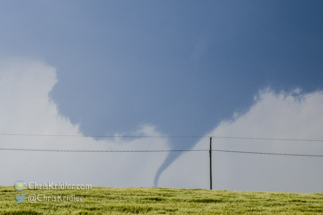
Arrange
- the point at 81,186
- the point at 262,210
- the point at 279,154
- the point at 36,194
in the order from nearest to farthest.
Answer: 1. the point at 262,210
2. the point at 36,194
3. the point at 81,186
4. the point at 279,154

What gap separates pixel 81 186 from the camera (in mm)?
14438

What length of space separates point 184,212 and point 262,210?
253cm

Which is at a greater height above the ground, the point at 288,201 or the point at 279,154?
the point at 279,154

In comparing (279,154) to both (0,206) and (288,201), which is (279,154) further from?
(0,206)

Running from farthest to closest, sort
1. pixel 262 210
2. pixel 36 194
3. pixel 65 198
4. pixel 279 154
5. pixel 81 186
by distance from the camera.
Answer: pixel 279 154, pixel 81 186, pixel 36 194, pixel 65 198, pixel 262 210

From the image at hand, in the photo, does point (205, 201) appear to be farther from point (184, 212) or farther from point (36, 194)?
point (36, 194)

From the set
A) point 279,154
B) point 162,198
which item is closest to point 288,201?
point 162,198

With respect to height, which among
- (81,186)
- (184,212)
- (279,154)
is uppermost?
(279,154)

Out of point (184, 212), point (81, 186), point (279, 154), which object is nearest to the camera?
point (184, 212)

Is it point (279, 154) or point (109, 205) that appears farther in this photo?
point (279, 154)

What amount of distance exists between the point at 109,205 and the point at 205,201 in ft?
12.5

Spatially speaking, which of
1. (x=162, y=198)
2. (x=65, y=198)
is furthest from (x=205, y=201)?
(x=65, y=198)

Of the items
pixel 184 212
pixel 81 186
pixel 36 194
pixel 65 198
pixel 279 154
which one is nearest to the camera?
pixel 184 212

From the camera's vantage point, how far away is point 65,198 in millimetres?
10945
